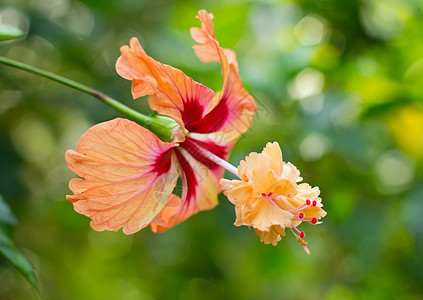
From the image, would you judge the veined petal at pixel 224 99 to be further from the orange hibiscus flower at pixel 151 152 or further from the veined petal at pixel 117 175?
the veined petal at pixel 117 175

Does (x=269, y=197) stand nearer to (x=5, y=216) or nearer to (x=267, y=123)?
(x=5, y=216)

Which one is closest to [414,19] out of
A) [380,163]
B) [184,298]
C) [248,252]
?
[380,163]

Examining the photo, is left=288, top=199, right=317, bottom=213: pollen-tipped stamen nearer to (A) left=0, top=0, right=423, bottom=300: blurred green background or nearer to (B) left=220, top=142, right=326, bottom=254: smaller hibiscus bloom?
(B) left=220, top=142, right=326, bottom=254: smaller hibiscus bloom

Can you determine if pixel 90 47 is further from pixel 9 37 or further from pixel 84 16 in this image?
pixel 9 37

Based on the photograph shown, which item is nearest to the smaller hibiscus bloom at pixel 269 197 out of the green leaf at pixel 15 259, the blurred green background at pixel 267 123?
the green leaf at pixel 15 259

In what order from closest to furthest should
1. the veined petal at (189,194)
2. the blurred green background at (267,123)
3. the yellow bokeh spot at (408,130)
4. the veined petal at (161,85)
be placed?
1. the veined petal at (161,85)
2. the veined petal at (189,194)
3. the blurred green background at (267,123)
4. the yellow bokeh spot at (408,130)

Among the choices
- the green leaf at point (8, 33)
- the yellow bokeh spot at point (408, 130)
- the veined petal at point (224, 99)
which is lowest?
the yellow bokeh spot at point (408, 130)

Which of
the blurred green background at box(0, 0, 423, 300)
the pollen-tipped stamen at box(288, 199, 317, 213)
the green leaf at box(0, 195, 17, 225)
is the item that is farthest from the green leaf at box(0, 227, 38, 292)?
the blurred green background at box(0, 0, 423, 300)
